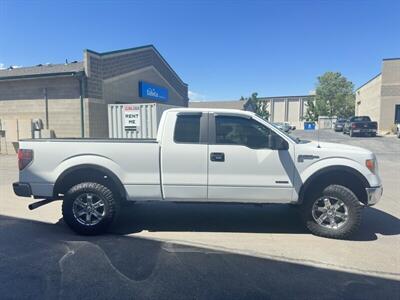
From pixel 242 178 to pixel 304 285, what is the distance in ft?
5.84

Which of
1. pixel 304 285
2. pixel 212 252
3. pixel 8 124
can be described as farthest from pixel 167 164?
pixel 8 124

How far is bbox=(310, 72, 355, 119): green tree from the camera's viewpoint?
194 ft

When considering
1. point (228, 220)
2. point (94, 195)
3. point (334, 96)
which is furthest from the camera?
point (334, 96)

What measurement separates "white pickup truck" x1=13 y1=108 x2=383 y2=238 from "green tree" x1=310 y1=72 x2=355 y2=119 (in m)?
59.1

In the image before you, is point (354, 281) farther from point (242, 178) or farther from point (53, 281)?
point (53, 281)

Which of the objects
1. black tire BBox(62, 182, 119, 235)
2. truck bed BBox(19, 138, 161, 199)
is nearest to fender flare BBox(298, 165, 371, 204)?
truck bed BBox(19, 138, 161, 199)

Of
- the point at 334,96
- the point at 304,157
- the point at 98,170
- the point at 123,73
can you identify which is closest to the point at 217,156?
the point at 304,157

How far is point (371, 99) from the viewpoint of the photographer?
3856 centimetres

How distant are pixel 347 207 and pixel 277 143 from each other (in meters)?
1.46

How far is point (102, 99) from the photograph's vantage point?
49.4 feet

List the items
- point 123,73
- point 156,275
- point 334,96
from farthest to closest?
point 334,96
point 123,73
point 156,275

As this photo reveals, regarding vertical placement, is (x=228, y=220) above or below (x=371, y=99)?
below

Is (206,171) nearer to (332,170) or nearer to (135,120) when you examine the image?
(332,170)

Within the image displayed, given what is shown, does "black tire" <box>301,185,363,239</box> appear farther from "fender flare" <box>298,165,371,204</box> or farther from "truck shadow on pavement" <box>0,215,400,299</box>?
"truck shadow on pavement" <box>0,215,400,299</box>
